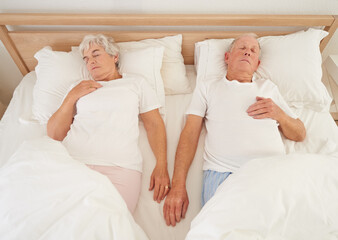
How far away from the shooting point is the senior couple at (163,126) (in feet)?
3.34

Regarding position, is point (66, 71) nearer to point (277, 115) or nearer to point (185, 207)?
point (185, 207)

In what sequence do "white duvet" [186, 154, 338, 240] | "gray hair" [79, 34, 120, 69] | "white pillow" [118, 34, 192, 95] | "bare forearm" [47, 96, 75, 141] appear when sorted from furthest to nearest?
"white pillow" [118, 34, 192, 95]
"gray hair" [79, 34, 120, 69]
"bare forearm" [47, 96, 75, 141]
"white duvet" [186, 154, 338, 240]

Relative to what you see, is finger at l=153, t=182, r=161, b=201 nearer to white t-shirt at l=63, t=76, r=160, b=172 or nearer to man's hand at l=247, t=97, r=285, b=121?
white t-shirt at l=63, t=76, r=160, b=172

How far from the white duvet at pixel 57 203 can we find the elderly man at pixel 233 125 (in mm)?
322

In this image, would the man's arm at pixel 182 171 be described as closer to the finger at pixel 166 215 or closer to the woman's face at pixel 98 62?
the finger at pixel 166 215

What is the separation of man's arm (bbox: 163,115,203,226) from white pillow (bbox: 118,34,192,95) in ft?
1.11

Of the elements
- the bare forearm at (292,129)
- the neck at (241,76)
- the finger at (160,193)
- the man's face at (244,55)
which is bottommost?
the finger at (160,193)

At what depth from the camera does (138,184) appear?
3.44ft

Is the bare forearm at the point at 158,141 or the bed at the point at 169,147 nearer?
the bed at the point at 169,147

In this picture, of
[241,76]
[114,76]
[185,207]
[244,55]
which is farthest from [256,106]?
[114,76]

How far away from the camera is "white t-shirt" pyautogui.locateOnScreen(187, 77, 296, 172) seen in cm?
102

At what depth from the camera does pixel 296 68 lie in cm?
132

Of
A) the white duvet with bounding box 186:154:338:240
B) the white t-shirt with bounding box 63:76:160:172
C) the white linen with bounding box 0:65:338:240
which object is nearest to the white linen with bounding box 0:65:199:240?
the white linen with bounding box 0:65:338:240

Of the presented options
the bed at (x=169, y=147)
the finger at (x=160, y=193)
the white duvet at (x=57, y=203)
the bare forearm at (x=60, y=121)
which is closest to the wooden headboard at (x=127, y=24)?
the bed at (x=169, y=147)
